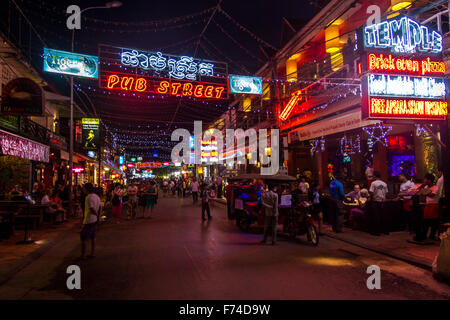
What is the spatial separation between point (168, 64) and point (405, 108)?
10.9 metres

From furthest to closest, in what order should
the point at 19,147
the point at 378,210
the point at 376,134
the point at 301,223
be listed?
the point at 376,134 < the point at 19,147 < the point at 378,210 < the point at 301,223

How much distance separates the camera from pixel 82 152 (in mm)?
31344

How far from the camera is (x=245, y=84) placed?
17391 millimetres

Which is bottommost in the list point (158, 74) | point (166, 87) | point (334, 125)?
point (334, 125)

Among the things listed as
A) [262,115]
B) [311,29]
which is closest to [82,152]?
[262,115]

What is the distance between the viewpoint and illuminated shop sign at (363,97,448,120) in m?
9.83

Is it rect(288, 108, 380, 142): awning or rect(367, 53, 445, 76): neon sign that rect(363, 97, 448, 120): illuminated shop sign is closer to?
rect(367, 53, 445, 76): neon sign

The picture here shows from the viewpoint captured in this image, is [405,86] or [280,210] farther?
[280,210]

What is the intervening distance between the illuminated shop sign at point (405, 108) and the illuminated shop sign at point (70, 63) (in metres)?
11.4

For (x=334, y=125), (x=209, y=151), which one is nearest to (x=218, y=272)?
(x=334, y=125)

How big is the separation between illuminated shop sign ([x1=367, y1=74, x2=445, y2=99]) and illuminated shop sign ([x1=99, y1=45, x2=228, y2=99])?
8499 mm

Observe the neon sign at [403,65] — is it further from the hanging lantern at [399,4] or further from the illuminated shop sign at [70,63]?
the illuminated shop sign at [70,63]

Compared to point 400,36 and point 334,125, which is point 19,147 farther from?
point 400,36

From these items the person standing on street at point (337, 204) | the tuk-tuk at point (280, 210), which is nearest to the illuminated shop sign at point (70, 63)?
the tuk-tuk at point (280, 210)
